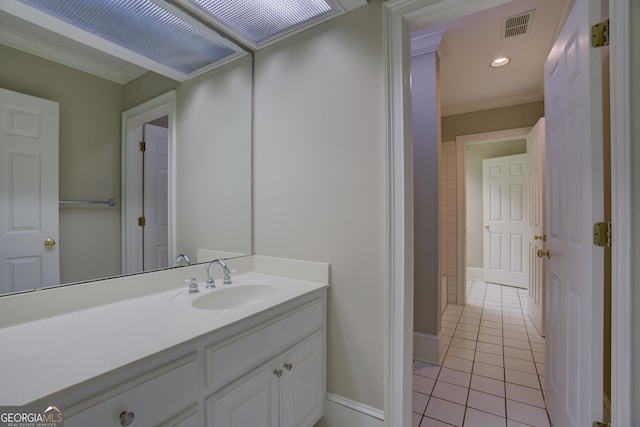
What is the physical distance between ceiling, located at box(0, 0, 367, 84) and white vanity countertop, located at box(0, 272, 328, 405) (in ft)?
3.28

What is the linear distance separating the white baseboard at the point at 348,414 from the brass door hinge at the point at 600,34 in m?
1.89

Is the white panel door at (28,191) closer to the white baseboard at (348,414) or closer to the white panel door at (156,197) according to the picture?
the white panel door at (156,197)

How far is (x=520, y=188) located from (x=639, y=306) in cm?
410

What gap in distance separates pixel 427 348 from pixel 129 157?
8.17ft

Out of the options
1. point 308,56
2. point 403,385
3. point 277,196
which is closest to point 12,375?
point 277,196

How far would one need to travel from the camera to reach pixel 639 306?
0.98 meters

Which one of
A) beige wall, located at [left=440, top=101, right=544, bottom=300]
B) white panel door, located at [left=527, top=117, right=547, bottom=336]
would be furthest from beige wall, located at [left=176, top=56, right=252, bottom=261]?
beige wall, located at [left=440, top=101, right=544, bottom=300]

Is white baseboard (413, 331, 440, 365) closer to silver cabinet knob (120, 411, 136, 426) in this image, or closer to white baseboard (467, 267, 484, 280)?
silver cabinet knob (120, 411, 136, 426)

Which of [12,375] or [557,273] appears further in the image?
[557,273]

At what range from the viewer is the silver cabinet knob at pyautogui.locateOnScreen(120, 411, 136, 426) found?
0.73m

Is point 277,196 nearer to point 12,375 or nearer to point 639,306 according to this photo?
point 12,375

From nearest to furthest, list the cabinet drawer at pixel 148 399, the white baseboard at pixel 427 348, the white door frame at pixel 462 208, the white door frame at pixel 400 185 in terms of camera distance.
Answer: the cabinet drawer at pixel 148 399
the white door frame at pixel 400 185
the white baseboard at pixel 427 348
the white door frame at pixel 462 208

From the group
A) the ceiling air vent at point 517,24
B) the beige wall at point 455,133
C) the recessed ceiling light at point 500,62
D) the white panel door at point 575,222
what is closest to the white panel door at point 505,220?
the beige wall at point 455,133

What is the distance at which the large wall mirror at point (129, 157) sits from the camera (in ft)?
3.66
